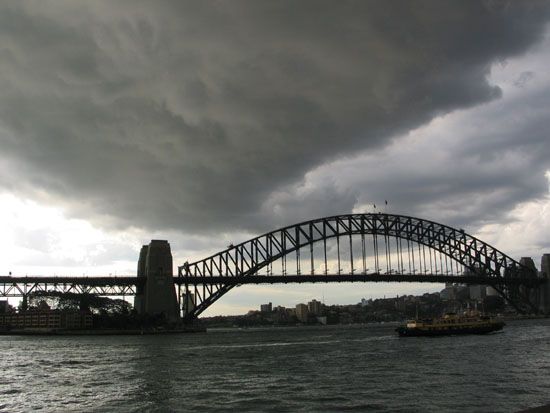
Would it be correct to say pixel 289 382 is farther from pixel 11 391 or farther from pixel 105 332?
pixel 105 332

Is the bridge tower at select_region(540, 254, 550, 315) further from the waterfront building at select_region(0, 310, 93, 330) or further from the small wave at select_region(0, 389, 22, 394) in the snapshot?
the small wave at select_region(0, 389, 22, 394)

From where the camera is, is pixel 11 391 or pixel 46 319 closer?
pixel 11 391

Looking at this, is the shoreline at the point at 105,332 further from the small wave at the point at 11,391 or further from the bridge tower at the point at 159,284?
the small wave at the point at 11,391

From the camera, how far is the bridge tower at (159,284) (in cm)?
13225

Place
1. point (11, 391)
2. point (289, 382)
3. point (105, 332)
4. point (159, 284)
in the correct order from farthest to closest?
1. point (105, 332)
2. point (159, 284)
3. point (289, 382)
4. point (11, 391)

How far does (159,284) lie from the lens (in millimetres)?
134250

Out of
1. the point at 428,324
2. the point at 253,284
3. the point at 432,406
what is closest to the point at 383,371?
the point at 432,406

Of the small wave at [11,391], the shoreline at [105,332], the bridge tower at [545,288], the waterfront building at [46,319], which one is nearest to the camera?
the small wave at [11,391]

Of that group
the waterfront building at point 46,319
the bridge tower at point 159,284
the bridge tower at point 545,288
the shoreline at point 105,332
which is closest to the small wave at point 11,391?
the shoreline at point 105,332

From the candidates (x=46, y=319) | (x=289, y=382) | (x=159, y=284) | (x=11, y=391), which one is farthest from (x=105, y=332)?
(x=289, y=382)

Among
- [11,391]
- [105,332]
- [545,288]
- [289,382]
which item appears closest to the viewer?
[11,391]

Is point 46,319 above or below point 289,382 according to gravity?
above

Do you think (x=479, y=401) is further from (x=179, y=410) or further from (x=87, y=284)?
(x=87, y=284)

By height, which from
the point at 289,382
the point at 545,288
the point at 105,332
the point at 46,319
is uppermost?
the point at 545,288
